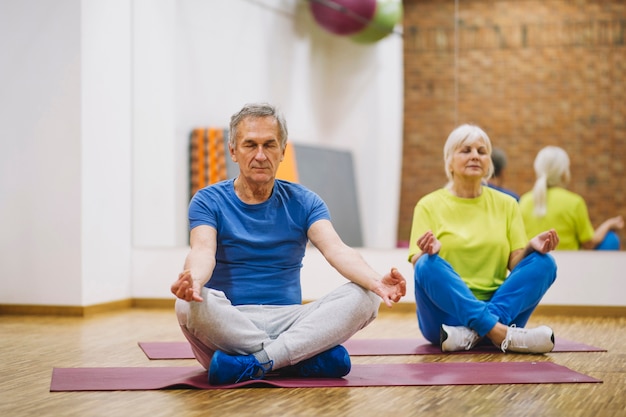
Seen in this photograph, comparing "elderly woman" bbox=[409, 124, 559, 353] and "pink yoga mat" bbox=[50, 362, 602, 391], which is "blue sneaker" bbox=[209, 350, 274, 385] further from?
"elderly woman" bbox=[409, 124, 559, 353]

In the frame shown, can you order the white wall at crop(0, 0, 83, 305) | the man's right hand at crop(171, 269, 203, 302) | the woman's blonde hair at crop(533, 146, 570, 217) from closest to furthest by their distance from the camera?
the man's right hand at crop(171, 269, 203, 302)
the white wall at crop(0, 0, 83, 305)
the woman's blonde hair at crop(533, 146, 570, 217)

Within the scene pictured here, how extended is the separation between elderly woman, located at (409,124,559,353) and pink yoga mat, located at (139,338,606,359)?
76mm

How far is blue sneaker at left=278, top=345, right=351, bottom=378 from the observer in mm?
2990

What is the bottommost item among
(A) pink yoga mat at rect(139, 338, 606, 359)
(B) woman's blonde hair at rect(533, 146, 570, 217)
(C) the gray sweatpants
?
(A) pink yoga mat at rect(139, 338, 606, 359)

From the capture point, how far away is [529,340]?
3.68 meters

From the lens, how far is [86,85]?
5527 millimetres

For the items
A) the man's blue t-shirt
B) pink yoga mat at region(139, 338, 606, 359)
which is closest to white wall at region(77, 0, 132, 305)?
pink yoga mat at region(139, 338, 606, 359)

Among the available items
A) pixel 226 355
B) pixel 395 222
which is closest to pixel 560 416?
pixel 226 355

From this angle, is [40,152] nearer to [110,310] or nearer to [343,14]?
[110,310]

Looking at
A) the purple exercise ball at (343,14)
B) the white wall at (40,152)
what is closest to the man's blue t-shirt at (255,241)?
the white wall at (40,152)

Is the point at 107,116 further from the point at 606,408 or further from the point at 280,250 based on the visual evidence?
the point at 606,408

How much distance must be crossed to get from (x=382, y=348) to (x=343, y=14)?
3.23 m

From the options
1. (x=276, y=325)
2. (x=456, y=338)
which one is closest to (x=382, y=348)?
(x=456, y=338)

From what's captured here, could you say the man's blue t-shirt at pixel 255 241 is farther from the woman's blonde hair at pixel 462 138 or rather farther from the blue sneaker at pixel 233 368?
the woman's blonde hair at pixel 462 138
